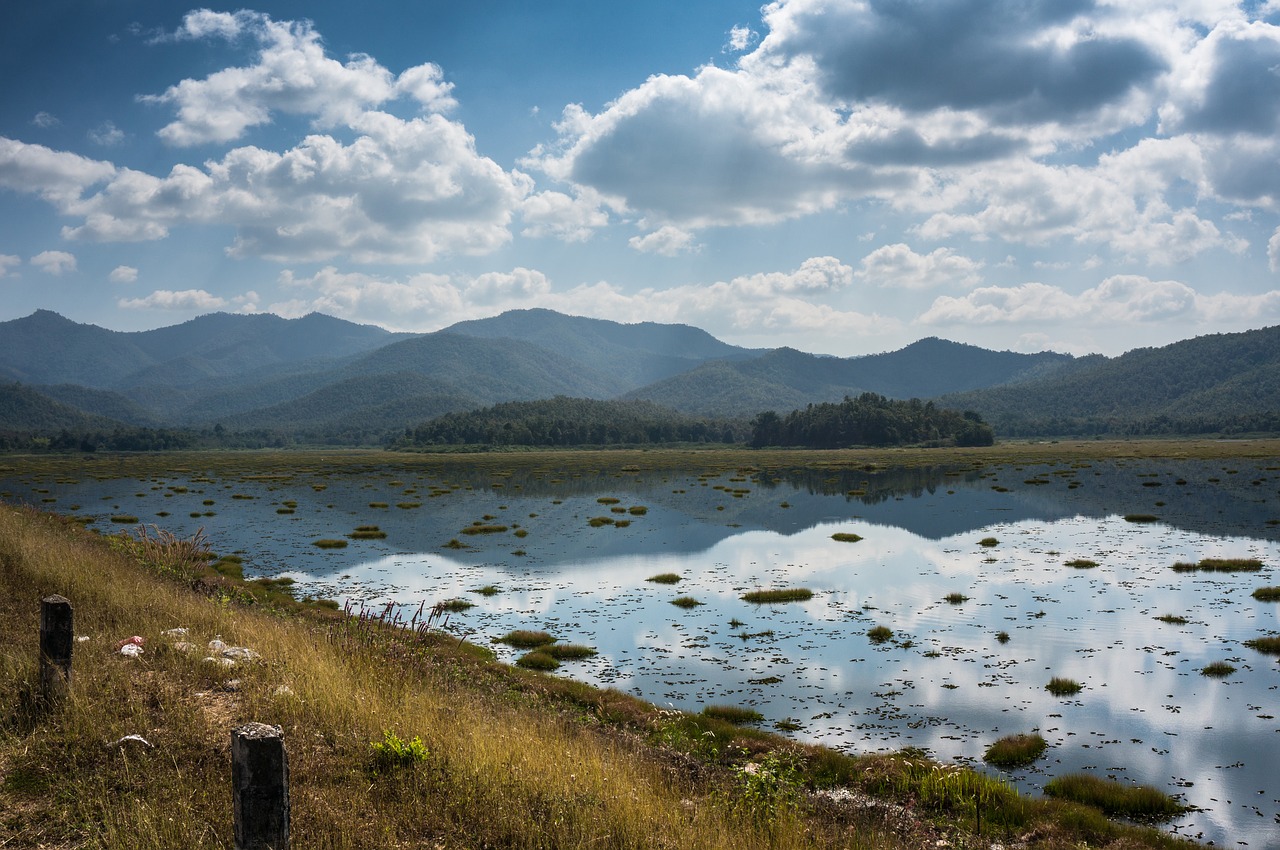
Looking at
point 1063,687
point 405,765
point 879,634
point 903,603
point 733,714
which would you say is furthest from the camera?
point 903,603

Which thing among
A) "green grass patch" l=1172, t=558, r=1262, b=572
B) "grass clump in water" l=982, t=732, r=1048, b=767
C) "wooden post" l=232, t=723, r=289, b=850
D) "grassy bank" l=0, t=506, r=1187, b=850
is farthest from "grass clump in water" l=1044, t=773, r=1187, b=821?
"green grass patch" l=1172, t=558, r=1262, b=572

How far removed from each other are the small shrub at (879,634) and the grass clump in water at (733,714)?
7.00 metres

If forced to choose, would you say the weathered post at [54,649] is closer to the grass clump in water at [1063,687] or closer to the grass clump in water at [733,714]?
the grass clump in water at [733,714]

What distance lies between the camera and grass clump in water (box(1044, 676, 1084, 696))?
1734cm

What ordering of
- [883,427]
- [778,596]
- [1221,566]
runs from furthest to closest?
[883,427] < [1221,566] < [778,596]

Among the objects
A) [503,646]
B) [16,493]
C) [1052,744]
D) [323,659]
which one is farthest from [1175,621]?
[16,493]

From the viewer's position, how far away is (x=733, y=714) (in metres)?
16.2

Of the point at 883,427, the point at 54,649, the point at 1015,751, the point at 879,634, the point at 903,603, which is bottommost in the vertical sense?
the point at 903,603

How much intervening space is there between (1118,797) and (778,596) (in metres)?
16.2

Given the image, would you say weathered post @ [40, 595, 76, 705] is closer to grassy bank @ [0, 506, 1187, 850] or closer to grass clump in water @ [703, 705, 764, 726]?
grassy bank @ [0, 506, 1187, 850]

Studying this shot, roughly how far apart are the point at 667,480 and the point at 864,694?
241 feet

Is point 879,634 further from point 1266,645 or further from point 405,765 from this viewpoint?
point 405,765

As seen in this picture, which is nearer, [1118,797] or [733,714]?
[1118,797]

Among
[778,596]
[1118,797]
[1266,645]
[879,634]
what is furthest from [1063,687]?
[778,596]
